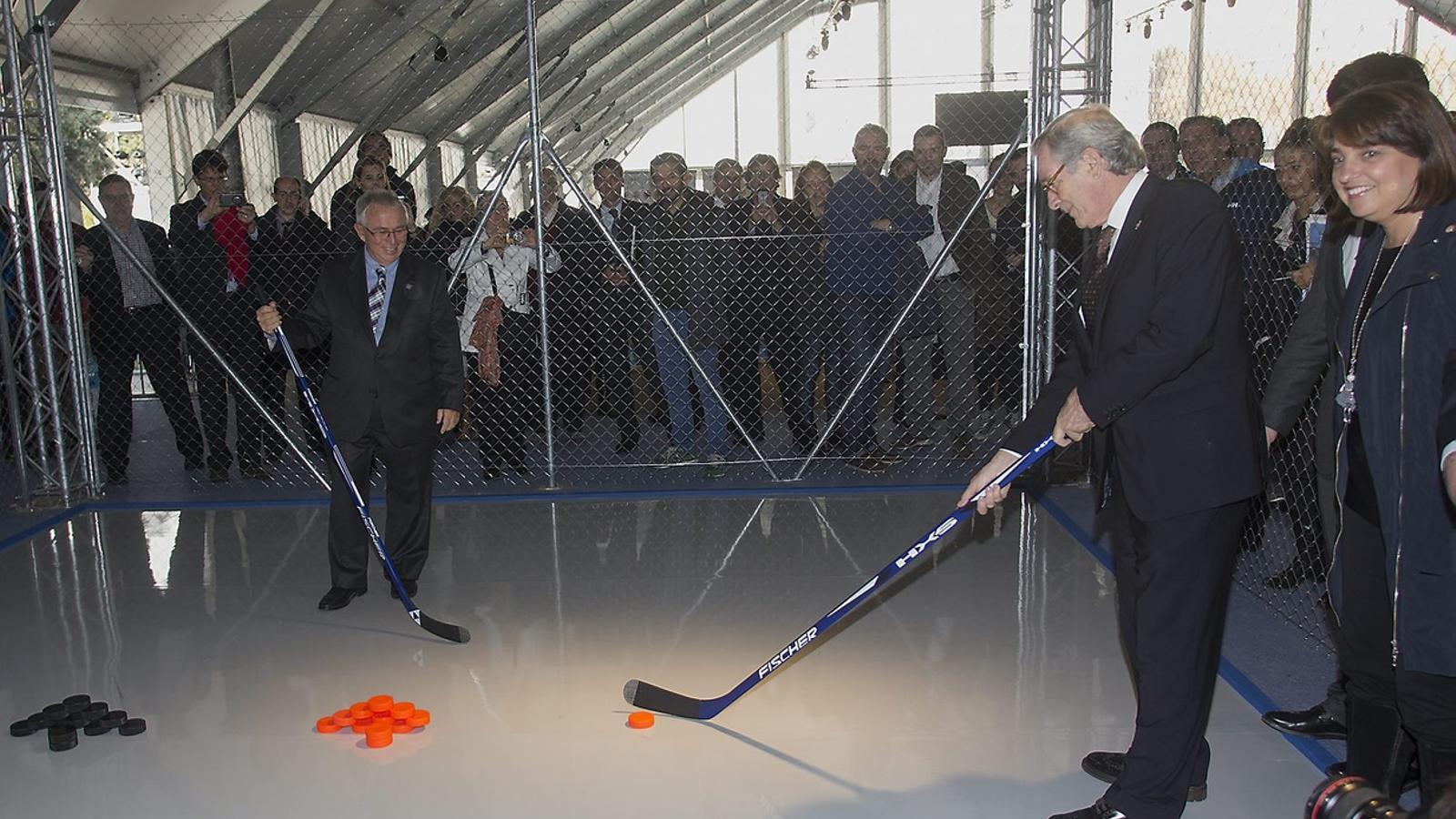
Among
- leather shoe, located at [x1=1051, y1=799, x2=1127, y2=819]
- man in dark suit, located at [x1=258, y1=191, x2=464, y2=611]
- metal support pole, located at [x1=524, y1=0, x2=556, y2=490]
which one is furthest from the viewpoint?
metal support pole, located at [x1=524, y1=0, x2=556, y2=490]

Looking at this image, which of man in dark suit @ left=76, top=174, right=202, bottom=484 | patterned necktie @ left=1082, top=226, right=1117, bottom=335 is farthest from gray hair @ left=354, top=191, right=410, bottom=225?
man in dark suit @ left=76, top=174, right=202, bottom=484

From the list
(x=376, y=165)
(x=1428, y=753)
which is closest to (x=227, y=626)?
(x=376, y=165)

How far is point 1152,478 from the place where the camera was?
8.27ft

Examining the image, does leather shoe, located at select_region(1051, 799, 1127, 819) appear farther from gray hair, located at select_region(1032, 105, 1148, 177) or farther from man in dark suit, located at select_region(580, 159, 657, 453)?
man in dark suit, located at select_region(580, 159, 657, 453)

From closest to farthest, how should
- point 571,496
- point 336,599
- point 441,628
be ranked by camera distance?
1. point 441,628
2. point 336,599
3. point 571,496

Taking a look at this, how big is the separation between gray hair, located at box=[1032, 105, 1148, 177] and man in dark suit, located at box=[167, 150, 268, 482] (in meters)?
5.27

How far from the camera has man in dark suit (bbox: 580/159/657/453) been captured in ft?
22.1

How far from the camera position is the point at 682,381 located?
6.88 m

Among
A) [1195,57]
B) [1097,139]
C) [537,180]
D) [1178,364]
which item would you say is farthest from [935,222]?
[1195,57]

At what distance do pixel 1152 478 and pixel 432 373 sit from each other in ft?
9.38

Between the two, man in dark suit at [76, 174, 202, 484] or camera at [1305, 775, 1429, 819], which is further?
man in dark suit at [76, 174, 202, 484]

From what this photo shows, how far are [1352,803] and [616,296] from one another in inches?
233

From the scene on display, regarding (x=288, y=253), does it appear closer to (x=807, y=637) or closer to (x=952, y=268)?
(x=952, y=268)

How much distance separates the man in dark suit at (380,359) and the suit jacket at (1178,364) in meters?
2.68
